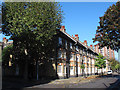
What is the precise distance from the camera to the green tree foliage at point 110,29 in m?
20.5

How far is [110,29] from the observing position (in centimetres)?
2170

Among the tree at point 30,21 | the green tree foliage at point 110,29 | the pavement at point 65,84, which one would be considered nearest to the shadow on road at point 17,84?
the pavement at point 65,84

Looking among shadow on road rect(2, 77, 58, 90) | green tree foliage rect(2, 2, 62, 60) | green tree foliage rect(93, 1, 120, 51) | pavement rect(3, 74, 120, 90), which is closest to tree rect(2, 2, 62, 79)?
green tree foliage rect(2, 2, 62, 60)

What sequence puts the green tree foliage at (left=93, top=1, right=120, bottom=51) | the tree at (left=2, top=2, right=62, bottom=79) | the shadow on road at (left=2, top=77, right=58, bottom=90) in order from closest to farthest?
1. the shadow on road at (left=2, top=77, right=58, bottom=90)
2. the tree at (left=2, top=2, right=62, bottom=79)
3. the green tree foliage at (left=93, top=1, right=120, bottom=51)

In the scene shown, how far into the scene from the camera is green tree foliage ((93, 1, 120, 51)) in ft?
67.3

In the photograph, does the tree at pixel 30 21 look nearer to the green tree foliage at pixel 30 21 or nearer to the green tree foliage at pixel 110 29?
the green tree foliage at pixel 30 21

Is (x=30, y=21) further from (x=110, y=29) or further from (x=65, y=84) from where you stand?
(x=110, y=29)

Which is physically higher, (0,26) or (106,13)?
(106,13)

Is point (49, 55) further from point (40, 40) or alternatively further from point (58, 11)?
point (58, 11)

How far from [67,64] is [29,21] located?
1797 cm

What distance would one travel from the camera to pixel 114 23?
820 inches

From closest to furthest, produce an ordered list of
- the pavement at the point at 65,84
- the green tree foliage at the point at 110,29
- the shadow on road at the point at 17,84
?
1. the shadow on road at the point at 17,84
2. the pavement at the point at 65,84
3. the green tree foliage at the point at 110,29

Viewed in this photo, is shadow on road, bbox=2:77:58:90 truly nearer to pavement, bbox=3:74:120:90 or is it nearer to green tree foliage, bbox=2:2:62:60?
pavement, bbox=3:74:120:90

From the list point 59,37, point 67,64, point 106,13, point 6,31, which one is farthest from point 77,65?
point 6,31
